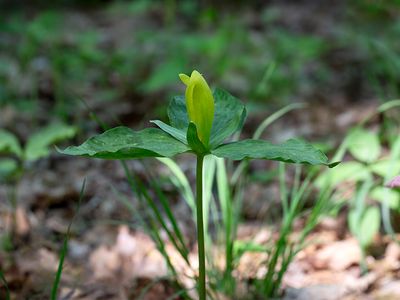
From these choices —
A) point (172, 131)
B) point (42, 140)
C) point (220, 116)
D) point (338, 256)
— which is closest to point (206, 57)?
point (42, 140)

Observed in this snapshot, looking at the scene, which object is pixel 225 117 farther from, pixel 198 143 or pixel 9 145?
pixel 9 145

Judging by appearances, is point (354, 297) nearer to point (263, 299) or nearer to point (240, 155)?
point (263, 299)

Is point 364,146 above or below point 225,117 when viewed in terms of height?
below

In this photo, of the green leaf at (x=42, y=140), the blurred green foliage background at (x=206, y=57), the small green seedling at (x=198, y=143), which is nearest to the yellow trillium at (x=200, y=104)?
the small green seedling at (x=198, y=143)

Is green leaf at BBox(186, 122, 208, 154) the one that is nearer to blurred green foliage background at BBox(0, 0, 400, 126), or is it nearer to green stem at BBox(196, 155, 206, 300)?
green stem at BBox(196, 155, 206, 300)

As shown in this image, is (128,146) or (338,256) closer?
(128,146)

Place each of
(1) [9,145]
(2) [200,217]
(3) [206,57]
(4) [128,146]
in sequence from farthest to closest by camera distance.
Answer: (3) [206,57] → (1) [9,145] → (2) [200,217] → (4) [128,146]

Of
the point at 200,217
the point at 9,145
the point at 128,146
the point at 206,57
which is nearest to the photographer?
the point at 128,146

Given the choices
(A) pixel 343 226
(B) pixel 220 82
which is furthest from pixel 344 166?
(B) pixel 220 82
